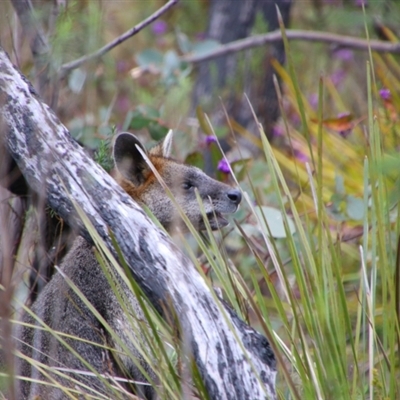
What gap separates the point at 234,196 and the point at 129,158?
1.78 feet

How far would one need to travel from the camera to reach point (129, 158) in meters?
3.50

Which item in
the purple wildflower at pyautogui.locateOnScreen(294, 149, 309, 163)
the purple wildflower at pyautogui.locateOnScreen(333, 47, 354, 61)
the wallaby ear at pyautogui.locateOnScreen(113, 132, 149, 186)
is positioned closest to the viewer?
the wallaby ear at pyautogui.locateOnScreen(113, 132, 149, 186)

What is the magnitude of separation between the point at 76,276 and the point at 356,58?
23.9 feet

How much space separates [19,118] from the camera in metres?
2.35

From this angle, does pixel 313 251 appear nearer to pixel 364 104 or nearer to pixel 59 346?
pixel 59 346

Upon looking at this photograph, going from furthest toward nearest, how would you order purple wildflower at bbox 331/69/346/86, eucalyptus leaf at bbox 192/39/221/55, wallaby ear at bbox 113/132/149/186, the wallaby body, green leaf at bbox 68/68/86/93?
1. purple wildflower at bbox 331/69/346/86
2. eucalyptus leaf at bbox 192/39/221/55
3. green leaf at bbox 68/68/86/93
4. wallaby ear at bbox 113/132/149/186
5. the wallaby body

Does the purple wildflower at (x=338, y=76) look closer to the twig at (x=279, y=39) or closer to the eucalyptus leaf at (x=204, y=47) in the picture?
the twig at (x=279, y=39)

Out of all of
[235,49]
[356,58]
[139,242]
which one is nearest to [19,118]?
[139,242]

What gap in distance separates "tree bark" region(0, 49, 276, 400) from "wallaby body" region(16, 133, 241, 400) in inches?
10.9

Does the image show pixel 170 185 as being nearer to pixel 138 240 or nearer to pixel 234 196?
pixel 234 196

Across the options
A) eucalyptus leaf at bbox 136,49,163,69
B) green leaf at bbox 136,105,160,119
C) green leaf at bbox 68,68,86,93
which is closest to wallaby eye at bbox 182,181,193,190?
green leaf at bbox 136,105,160,119

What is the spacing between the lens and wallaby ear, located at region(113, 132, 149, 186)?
3381 millimetres

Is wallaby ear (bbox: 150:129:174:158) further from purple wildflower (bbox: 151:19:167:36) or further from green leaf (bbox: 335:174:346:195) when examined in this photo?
purple wildflower (bbox: 151:19:167:36)

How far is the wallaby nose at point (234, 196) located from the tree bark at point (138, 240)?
124 centimetres
